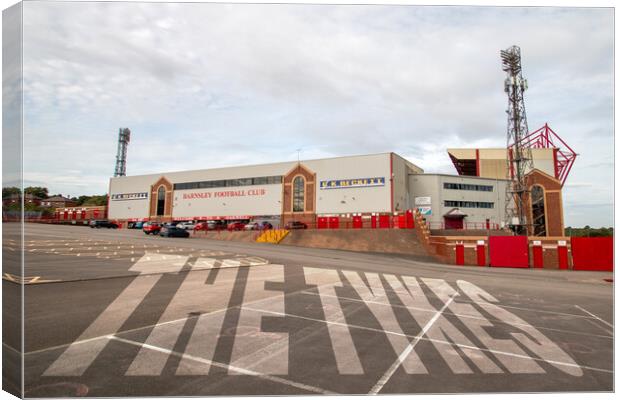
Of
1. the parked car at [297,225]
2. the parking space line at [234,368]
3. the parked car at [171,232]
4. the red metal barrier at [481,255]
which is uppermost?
the parked car at [297,225]

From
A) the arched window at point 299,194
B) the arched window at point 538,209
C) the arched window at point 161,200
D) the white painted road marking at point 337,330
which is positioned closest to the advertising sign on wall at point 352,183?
the arched window at point 299,194

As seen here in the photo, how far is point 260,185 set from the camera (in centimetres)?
5416

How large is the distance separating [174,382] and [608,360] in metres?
7.24

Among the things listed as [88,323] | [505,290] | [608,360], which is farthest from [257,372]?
[505,290]

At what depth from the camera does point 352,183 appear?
156ft

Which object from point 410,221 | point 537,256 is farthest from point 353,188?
point 537,256

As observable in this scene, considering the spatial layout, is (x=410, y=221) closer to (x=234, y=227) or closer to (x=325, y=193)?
(x=325, y=193)

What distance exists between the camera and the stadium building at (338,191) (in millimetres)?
46719

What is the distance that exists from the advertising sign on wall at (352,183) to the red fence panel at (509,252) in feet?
75.0

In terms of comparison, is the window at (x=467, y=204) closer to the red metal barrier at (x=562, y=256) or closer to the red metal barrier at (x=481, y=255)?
the red metal barrier at (x=481, y=255)

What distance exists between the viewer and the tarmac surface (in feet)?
16.7

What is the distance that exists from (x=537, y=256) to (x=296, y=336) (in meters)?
21.5

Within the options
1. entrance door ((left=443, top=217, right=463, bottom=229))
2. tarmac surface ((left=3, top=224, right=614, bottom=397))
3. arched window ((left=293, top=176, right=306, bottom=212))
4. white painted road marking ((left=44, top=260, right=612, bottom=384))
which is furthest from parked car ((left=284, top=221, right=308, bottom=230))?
white painted road marking ((left=44, top=260, right=612, bottom=384))

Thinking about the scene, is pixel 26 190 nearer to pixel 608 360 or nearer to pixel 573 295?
pixel 608 360
